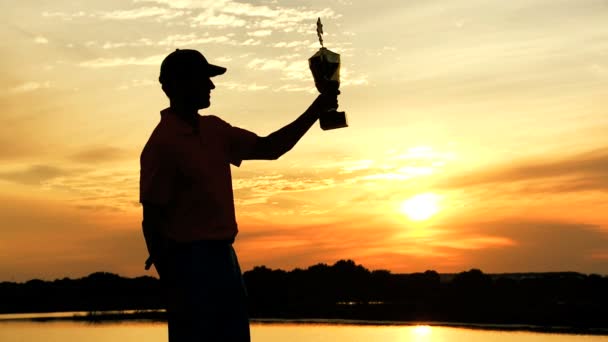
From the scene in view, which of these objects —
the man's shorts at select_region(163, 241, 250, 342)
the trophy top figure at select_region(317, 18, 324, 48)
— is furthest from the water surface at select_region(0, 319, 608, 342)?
the man's shorts at select_region(163, 241, 250, 342)

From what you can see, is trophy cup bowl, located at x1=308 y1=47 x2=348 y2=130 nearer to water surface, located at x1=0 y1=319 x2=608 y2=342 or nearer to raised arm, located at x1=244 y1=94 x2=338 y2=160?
raised arm, located at x1=244 y1=94 x2=338 y2=160

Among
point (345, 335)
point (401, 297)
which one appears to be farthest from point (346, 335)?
point (401, 297)

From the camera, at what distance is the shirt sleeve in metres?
4.68

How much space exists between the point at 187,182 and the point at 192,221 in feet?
0.65

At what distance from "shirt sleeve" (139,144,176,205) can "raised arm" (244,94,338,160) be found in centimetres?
59

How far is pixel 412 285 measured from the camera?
9012 cm

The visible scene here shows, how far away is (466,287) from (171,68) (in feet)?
270

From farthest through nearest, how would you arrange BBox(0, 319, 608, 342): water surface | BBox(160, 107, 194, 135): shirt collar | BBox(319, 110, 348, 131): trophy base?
BBox(0, 319, 608, 342): water surface < BBox(319, 110, 348, 131): trophy base < BBox(160, 107, 194, 135): shirt collar

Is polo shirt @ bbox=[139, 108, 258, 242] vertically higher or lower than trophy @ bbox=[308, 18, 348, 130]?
lower

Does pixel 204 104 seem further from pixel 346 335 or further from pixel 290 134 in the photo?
pixel 346 335

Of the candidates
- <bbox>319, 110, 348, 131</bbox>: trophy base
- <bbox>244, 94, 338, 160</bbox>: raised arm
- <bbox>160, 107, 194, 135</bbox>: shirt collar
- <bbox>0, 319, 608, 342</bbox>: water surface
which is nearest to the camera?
<bbox>160, 107, 194, 135</bbox>: shirt collar

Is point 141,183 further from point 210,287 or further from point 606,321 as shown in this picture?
point 606,321

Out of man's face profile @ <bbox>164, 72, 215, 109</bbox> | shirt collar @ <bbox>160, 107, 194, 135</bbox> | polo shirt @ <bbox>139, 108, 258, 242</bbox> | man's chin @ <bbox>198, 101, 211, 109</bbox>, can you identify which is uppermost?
man's face profile @ <bbox>164, 72, 215, 109</bbox>

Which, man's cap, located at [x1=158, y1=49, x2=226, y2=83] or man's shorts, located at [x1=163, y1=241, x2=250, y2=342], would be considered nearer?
man's shorts, located at [x1=163, y1=241, x2=250, y2=342]
